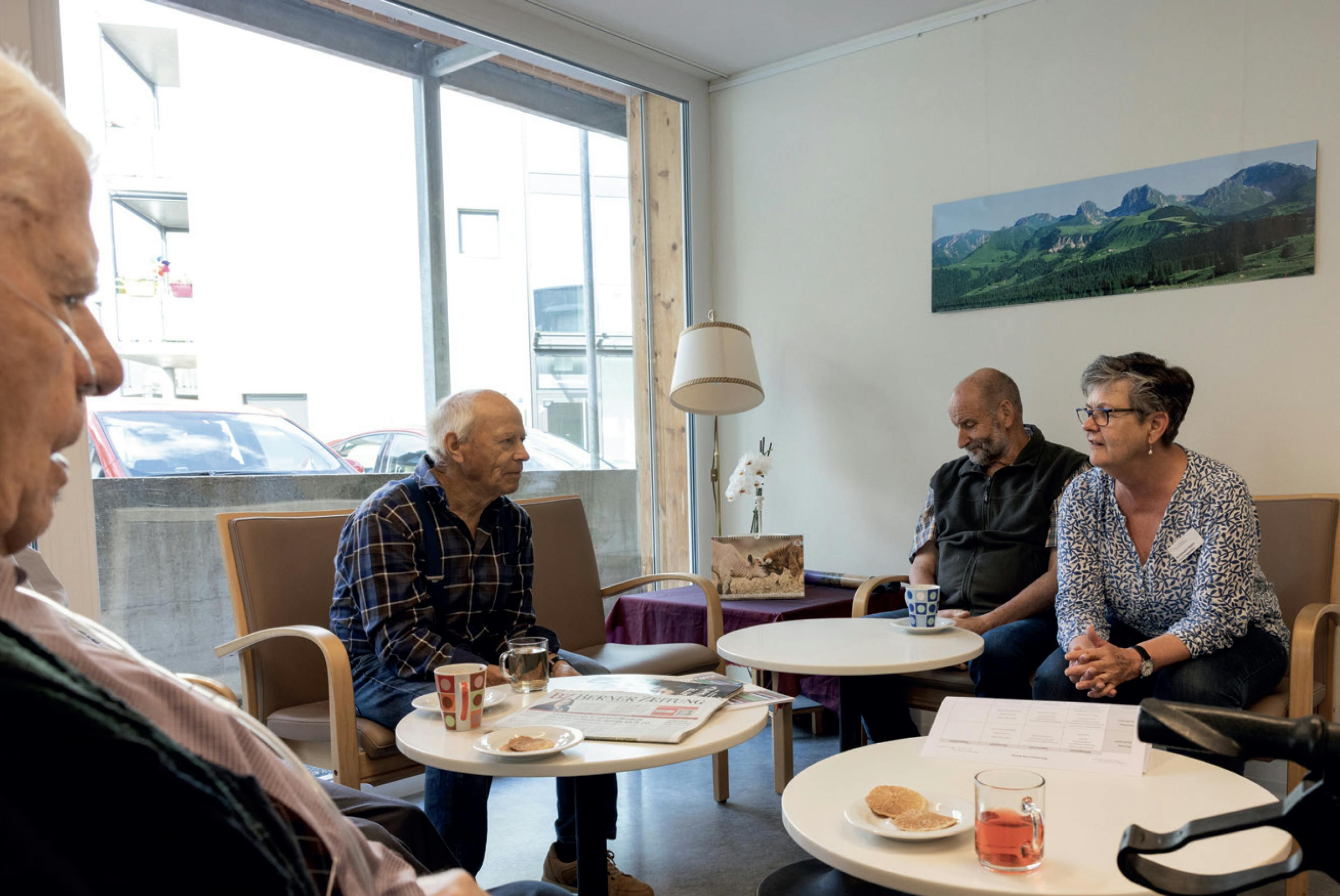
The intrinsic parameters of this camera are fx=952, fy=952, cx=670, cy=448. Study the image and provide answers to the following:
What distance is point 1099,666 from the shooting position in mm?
2018

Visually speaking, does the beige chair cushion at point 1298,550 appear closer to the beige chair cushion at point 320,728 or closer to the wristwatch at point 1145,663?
the wristwatch at point 1145,663

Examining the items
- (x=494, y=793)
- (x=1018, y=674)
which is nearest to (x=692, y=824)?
(x=494, y=793)

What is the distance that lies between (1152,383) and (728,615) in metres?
1.47

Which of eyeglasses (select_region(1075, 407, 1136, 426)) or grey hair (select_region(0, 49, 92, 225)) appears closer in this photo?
grey hair (select_region(0, 49, 92, 225))

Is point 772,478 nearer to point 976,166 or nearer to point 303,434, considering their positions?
point 976,166

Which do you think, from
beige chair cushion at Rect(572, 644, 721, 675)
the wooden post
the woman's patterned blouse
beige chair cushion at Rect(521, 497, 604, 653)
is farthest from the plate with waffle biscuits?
the wooden post

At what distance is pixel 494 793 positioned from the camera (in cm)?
294

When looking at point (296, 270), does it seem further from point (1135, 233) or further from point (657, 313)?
point (1135, 233)

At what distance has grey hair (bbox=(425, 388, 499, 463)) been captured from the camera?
7.62ft

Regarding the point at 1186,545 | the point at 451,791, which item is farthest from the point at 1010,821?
the point at 1186,545

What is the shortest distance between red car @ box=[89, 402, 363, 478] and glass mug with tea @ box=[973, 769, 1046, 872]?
230 cm

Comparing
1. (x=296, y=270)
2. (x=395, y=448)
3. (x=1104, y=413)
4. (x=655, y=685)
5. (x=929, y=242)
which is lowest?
(x=655, y=685)

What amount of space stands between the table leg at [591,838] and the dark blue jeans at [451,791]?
15 centimetres

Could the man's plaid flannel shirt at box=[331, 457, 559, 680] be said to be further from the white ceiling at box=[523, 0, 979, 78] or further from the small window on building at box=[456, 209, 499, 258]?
the white ceiling at box=[523, 0, 979, 78]
